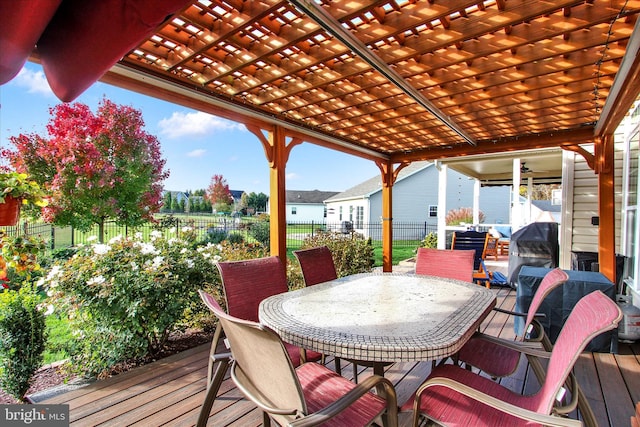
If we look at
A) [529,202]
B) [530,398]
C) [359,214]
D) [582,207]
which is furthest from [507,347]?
[359,214]

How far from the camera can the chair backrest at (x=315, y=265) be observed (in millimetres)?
2903

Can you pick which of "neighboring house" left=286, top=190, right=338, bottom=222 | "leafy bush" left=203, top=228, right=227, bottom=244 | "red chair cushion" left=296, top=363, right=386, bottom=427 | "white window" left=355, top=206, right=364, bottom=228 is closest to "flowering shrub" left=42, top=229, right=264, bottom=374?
"red chair cushion" left=296, top=363, right=386, bottom=427

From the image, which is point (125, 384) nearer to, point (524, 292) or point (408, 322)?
point (408, 322)

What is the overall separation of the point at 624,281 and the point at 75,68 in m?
5.59

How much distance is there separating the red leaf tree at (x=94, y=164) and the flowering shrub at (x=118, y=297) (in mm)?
5919

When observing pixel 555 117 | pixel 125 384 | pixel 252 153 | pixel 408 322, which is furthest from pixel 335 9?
pixel 252 153

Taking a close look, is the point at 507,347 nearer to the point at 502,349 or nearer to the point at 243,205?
the point at 502,349

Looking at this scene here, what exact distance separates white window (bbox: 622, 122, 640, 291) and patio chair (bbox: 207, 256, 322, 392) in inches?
148

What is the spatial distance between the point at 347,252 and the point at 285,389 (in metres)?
4.90

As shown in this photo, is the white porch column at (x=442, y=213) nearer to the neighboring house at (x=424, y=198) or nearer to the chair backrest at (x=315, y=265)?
the chair backrest at (x=315, y=265)

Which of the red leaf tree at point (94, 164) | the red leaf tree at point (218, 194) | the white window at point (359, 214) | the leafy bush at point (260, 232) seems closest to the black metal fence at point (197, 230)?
the leafy bush at point (260, 232)

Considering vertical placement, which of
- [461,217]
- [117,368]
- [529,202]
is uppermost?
[529,202]

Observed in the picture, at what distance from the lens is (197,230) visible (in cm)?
799

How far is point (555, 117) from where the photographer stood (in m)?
3.99
